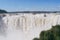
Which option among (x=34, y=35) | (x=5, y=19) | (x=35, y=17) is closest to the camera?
(x=34, y=35)

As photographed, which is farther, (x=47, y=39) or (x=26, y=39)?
(x=26, y=39)

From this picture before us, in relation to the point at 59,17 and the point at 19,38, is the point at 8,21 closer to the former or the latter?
the point at 19,38

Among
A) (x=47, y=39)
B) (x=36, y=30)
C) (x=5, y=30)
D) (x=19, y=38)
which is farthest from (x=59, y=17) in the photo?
(x=47, y=39)

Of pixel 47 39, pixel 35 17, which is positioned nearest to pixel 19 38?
pixel 35 17

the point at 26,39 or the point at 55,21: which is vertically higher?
the point at 55,21

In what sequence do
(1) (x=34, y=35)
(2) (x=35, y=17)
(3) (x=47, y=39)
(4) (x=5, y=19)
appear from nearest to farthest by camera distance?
(3) (x=47, y=39), (1) (x=34, y=35), (2) (x=35, y=17), (4) (x=5, y=19)

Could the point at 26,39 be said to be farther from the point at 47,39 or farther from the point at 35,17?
the point at 47,39
